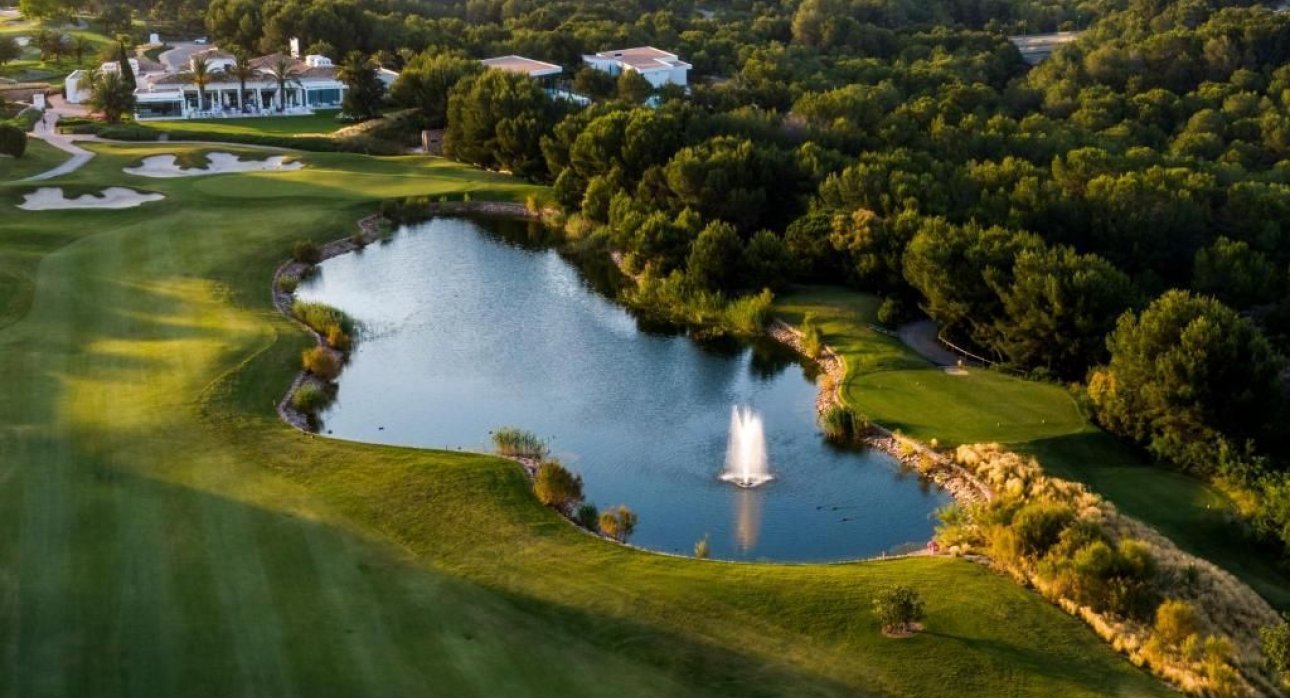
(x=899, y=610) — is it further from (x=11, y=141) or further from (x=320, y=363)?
(x=11, y=141)

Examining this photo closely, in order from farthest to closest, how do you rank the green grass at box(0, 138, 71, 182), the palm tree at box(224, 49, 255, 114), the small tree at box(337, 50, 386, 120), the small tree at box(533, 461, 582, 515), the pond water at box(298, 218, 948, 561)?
the palm tree at box(224, 49, 255, 114), the small tree at box(337, 50, 386, 120), the green grass at box(0, 138, 71, 182), the pond water at box(298, 218, 948, 561), the small tree at box(533, 461, 582, 515)

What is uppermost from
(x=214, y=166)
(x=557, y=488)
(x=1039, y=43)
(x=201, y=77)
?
(x=1039, y=43)

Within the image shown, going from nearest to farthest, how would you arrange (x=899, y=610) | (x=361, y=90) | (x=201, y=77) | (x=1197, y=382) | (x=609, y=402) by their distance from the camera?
(x=899, y=610) < (x=1197, y=382) < (x=609, y=402) < (x=361, y=90) < (x=201, y=77)

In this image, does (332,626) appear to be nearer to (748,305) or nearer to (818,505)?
(818,505)

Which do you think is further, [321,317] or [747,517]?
[321,317]

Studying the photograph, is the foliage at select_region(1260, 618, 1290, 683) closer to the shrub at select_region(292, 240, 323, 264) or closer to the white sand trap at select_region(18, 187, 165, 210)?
the shrub at select_region(292, 240, 323, 264)

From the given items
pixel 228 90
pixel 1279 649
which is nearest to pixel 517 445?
pixel 1279 649

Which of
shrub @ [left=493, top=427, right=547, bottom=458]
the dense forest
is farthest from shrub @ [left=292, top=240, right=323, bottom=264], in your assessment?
shrub @ [left=493, top=427, right=547, bottom=458]
